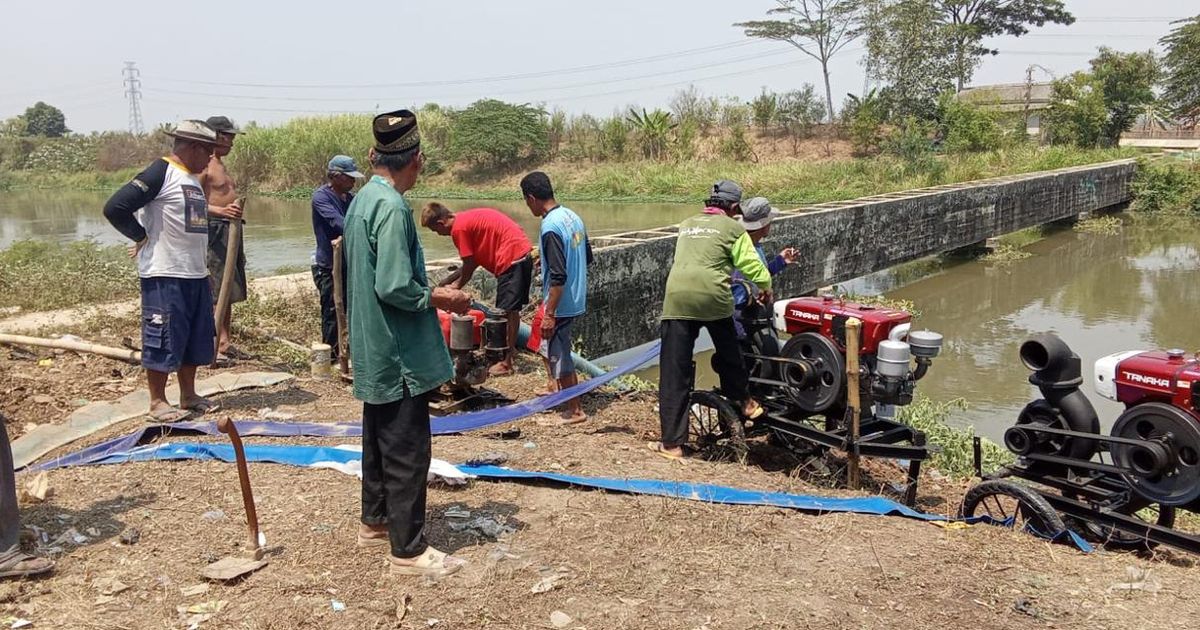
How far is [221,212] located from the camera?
530cm

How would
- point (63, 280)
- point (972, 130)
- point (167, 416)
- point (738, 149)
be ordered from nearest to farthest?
point (167, 416), point (63, 280), point (972, 130), point (738, 149)

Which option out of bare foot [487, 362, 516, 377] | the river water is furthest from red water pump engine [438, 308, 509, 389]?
the river water

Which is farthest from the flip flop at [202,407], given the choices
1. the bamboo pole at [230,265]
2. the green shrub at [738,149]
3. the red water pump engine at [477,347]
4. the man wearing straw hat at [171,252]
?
the green shrub at [738,149]

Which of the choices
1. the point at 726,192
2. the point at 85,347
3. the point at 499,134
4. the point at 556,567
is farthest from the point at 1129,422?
the point at 499,134

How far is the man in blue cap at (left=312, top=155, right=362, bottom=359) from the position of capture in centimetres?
593

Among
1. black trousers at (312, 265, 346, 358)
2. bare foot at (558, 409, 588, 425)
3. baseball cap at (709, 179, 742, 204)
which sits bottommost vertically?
bare foot at (558, 409, 588, 425)

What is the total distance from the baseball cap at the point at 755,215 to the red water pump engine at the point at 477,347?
1.66 m

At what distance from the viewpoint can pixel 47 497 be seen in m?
3.52

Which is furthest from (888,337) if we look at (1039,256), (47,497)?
(1039,256)

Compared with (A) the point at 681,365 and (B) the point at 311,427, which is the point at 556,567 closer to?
(A) the point at 681,365

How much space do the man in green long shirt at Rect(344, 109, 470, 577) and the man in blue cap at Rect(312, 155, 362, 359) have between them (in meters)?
2.97

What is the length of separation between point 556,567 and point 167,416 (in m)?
2.72

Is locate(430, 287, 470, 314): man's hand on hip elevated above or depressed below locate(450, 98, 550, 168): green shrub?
below

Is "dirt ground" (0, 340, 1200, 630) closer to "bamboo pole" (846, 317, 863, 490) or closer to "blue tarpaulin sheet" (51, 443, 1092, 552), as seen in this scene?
"blue tarpaulin sheet" (51, 443, 1092, 552)
